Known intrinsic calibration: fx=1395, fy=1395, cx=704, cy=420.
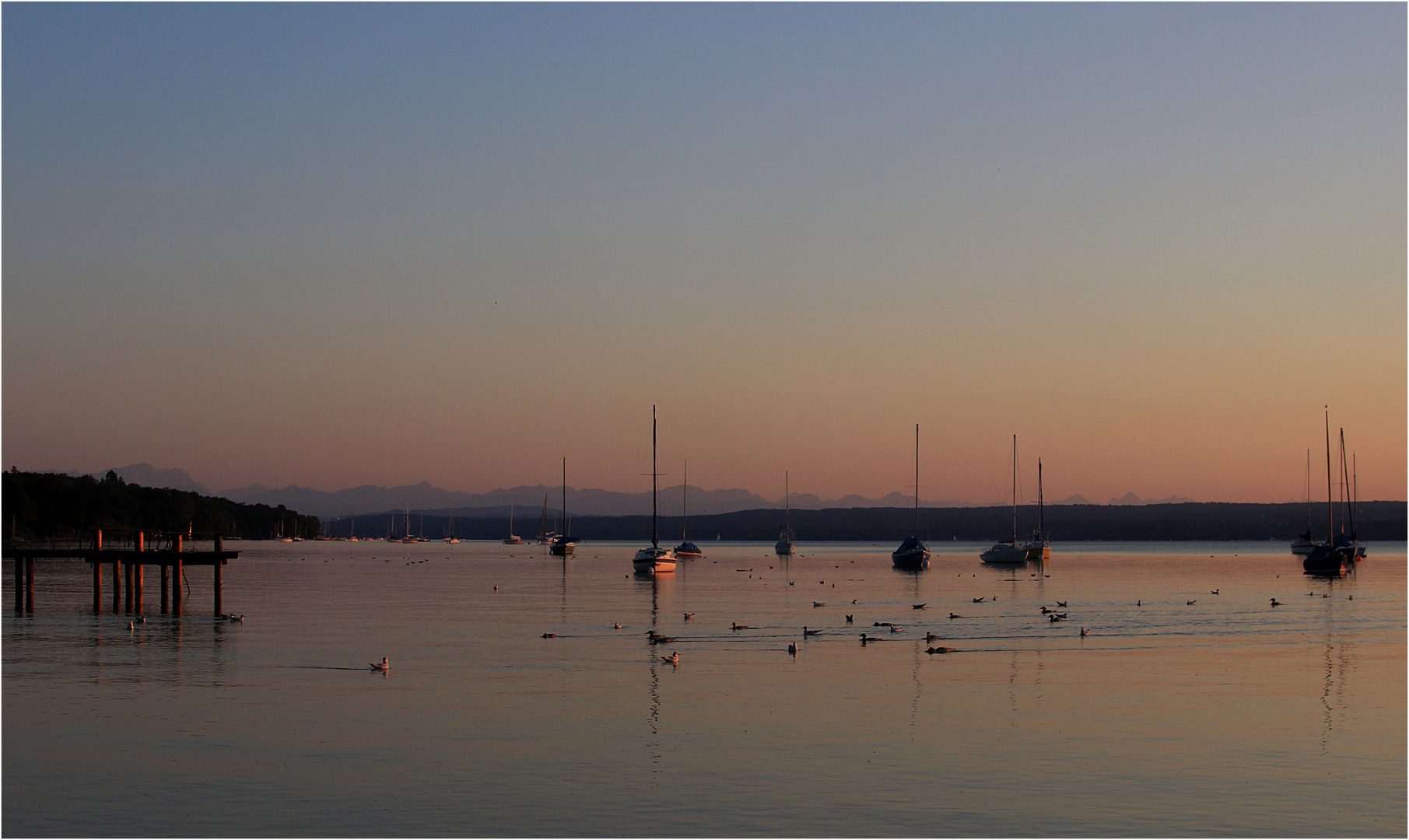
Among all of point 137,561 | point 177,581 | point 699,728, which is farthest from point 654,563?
point 699,728

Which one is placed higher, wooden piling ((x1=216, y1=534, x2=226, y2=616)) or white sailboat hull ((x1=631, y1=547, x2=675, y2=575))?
wooden piling ((x1=216, y1=534, x2=226, y2=616))

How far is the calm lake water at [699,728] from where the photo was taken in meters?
20.3

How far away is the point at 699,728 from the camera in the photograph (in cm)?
2759

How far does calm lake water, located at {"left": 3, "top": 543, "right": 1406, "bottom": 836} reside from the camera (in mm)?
20297

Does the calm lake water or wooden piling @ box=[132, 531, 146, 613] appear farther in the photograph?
wooden piling @ box=[132, 531, 146, 613]

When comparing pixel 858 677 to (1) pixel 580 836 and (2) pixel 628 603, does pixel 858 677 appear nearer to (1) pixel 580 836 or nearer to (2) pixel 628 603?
(1) pixel 580 836

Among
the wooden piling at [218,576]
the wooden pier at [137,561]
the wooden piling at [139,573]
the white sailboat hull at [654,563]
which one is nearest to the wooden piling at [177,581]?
the wooden pier at [137,561]

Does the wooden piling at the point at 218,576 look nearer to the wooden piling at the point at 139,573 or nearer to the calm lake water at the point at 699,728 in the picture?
the calm lake water at the point at 699,728

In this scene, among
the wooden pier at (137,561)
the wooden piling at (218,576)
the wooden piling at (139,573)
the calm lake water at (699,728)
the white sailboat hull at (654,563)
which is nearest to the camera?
the calm lake water at (699,728)

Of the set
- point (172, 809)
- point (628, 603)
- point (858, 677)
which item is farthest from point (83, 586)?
point (172, 809)

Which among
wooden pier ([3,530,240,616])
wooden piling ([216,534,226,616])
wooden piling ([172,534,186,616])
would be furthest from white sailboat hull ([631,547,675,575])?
wooden piling ([216,534,226,616])

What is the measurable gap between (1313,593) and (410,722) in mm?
70484

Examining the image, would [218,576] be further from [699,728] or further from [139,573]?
[699,728]

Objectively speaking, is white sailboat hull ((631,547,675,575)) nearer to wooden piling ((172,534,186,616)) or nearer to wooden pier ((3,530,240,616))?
wooden pier ((3,530,240,616))
